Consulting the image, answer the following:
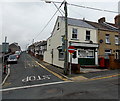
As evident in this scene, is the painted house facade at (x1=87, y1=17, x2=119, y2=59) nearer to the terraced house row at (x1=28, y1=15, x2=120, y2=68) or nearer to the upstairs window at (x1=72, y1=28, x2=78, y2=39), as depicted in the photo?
the terraced house row at (x1=28, y1=15, x2=120, y2=68)

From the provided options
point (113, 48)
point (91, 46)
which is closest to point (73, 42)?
point (91, 46)

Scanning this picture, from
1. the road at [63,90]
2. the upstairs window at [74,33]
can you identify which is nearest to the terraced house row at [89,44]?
the upstairs window at [74,33]

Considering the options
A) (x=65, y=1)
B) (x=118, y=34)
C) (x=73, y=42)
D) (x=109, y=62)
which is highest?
(x=65, y=1)

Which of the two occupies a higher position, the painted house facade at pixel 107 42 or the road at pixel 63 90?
the painted house facade at pixel 107 42

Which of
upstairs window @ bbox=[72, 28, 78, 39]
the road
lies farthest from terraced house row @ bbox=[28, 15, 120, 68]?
the road

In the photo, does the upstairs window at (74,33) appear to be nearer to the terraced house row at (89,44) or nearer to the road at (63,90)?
the terraced house row at (89,44)

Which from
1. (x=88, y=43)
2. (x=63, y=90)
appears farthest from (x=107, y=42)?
(x=63, y=90)

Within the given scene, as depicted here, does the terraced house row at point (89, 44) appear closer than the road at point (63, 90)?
No

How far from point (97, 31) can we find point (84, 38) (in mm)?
3033

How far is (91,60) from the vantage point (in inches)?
648

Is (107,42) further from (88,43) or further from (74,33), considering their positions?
(74,33)

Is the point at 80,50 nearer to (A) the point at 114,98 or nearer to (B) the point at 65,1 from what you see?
(B) the point at 65,1

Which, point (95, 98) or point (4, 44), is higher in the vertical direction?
point (4, 44)

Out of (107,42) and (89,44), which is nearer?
(89,44)
